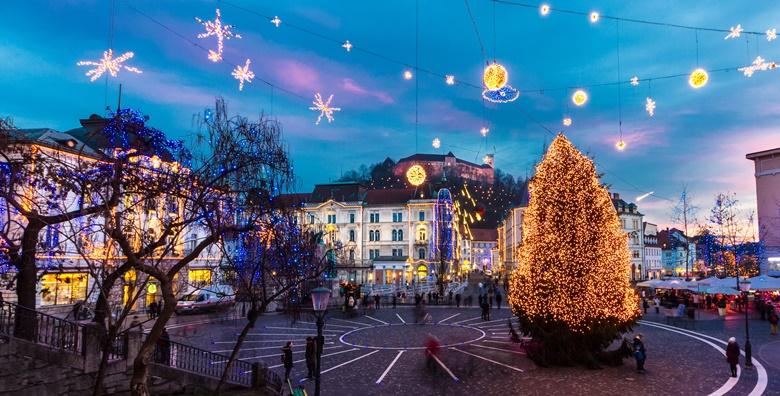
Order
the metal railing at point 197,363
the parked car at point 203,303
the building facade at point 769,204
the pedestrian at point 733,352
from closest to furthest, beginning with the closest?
1. the metal railing at point 197,363
2. the pedestrian at point 733,352
3. the parked car at point 203,303
4. the building facade at point 769,204

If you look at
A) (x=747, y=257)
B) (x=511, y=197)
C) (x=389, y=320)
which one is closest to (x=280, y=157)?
(x=389, y=320)

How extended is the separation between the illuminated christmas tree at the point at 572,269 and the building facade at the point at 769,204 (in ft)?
146

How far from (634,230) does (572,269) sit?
93.4 m

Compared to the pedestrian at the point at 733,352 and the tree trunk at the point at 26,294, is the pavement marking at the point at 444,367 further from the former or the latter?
the tree trunk at the point at 26,294

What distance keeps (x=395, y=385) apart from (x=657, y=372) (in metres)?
9.73

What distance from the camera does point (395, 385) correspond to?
17250 mm

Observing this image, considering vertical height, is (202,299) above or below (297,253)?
below

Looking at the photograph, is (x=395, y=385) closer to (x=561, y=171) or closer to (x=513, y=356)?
(x=513, y=356)

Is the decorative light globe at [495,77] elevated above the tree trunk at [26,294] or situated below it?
above

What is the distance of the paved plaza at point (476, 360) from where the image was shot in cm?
1670

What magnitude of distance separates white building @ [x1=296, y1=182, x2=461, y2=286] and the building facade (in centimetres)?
3792

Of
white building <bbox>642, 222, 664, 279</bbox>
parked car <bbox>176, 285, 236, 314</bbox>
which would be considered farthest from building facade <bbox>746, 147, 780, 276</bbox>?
white building <bbox>642, 222, 664, 279</bbox>

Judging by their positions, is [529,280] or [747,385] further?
[529,280]

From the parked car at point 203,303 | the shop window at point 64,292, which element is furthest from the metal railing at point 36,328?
the parked car at point 203,303
